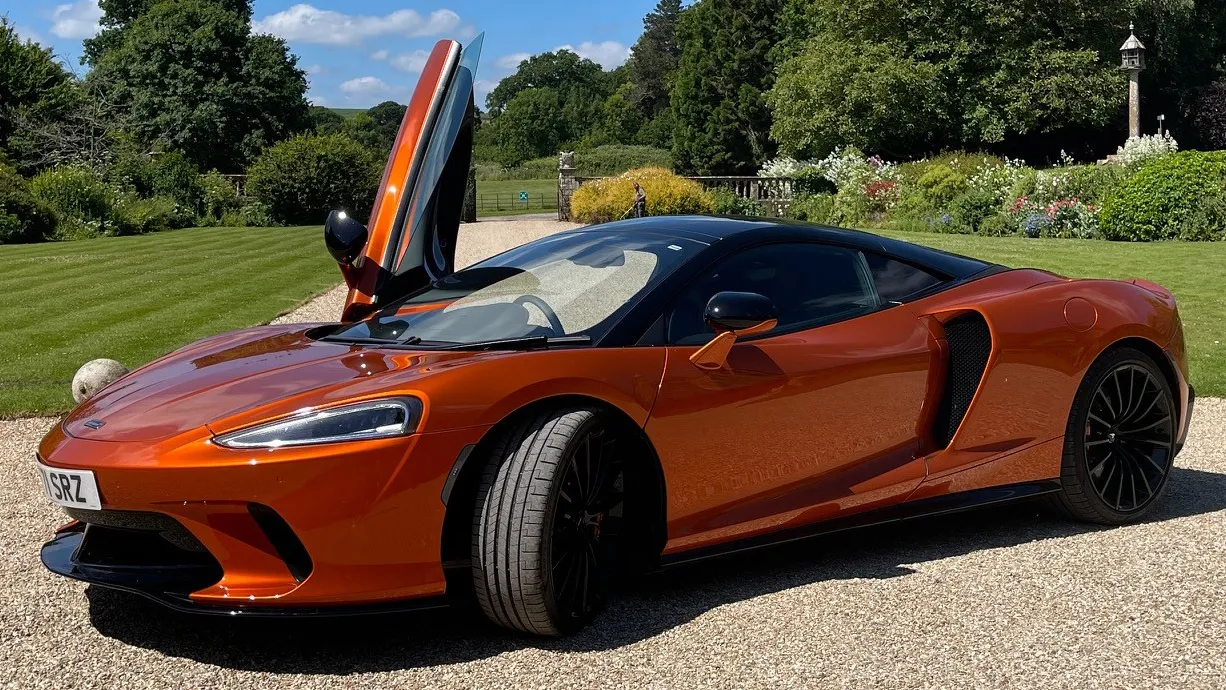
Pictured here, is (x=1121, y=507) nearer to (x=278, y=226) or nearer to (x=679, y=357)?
(x=679, y=357)

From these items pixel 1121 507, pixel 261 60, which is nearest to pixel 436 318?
pixel 1121 507

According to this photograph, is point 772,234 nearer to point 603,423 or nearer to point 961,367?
point 961,367

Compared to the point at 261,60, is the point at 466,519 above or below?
below

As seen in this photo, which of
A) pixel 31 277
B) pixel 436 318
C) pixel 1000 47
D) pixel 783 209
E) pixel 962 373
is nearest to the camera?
pixel 436 318

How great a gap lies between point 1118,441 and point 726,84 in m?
54.3

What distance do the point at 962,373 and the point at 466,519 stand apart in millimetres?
2089

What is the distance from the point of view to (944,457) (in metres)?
4.40

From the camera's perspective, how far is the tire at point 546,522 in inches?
131

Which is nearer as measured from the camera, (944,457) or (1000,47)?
(944,457)

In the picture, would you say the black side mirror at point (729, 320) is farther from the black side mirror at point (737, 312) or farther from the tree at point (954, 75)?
the tree at point (954, 75)

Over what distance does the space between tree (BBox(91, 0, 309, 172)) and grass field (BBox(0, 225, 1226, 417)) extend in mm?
30888

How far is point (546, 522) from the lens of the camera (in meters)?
3.34

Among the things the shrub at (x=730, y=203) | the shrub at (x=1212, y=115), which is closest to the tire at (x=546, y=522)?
the shrub at (x=730, y=203)

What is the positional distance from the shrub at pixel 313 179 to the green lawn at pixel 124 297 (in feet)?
33.8
